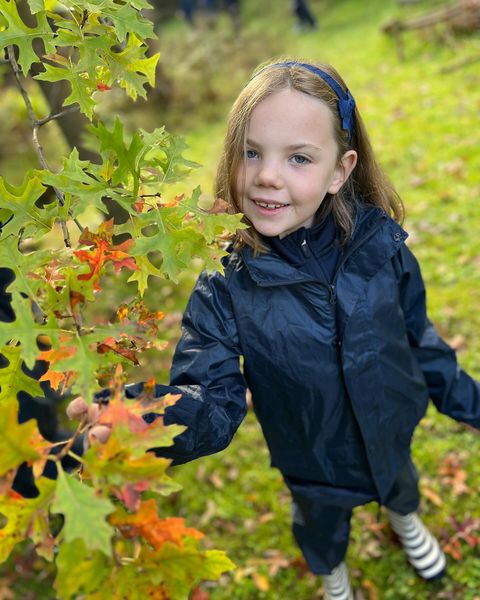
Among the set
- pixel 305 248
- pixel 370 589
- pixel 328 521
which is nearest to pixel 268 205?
pixel 305 248

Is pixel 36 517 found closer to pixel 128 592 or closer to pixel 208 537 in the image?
pixel 128 592

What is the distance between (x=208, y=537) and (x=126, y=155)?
91.9 inches

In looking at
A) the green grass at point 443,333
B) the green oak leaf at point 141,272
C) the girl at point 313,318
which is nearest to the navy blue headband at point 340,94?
the girl at point 313,318

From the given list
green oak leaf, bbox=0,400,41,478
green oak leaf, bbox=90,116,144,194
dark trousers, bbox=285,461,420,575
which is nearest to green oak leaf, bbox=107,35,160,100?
green oak leaf, bbox=90,116,144,194

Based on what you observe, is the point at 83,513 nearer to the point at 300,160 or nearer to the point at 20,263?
the point at 20,263

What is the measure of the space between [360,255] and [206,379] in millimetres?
622

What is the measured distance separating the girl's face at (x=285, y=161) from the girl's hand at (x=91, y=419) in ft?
2.39

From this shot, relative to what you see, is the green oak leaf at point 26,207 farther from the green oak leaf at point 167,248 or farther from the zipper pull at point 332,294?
the zipper pull at point 332,294

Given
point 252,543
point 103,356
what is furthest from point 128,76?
point 252,543

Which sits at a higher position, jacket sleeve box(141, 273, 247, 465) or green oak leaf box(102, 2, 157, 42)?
green oak leaf box(102, 2, 157, 42)

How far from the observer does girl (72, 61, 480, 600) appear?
69.8 inches

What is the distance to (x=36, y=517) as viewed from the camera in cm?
110

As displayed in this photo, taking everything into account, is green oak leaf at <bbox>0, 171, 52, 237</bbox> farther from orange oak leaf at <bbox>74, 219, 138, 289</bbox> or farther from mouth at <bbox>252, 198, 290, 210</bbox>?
mouth at <bbox>252, 198, 290, 210</bbox>

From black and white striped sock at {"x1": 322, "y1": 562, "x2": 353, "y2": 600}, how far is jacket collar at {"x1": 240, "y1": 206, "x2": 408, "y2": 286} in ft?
4.33
